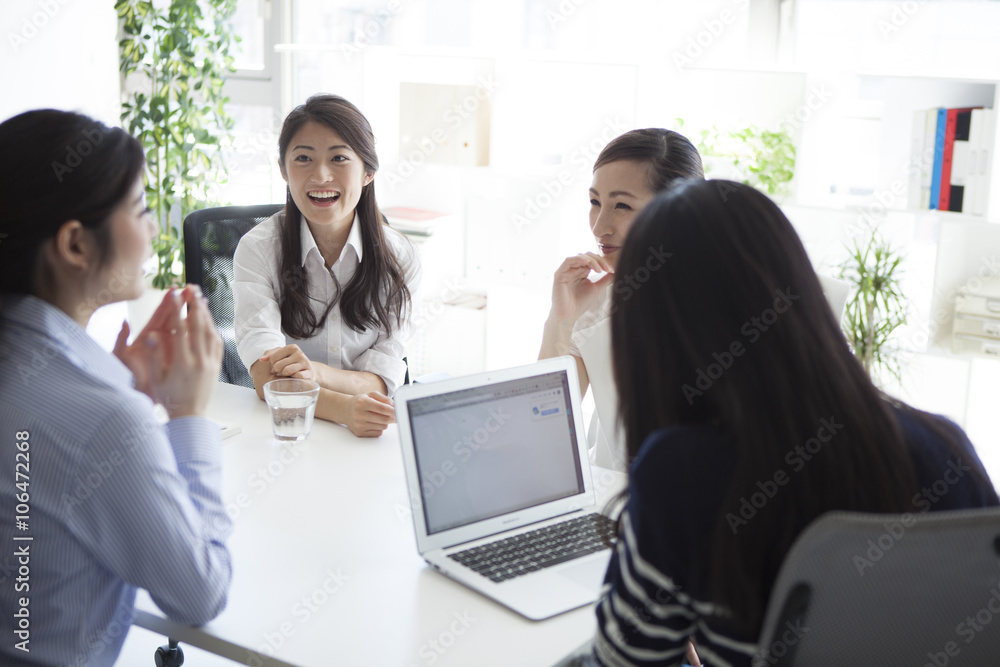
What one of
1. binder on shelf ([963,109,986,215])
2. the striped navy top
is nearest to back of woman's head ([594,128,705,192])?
the striped navy top

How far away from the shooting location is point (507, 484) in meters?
1.43

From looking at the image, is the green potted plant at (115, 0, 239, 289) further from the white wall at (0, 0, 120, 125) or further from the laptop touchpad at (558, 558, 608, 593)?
the laptop touchpad at (558, 558, 608, 593)

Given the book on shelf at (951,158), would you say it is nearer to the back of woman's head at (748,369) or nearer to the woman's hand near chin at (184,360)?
the back of woman's head at (748,369)

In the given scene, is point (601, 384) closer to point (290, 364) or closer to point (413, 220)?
point (290, 364)

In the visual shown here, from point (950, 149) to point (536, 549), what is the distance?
2204 millimetres

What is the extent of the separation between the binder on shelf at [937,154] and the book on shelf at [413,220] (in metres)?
1.84

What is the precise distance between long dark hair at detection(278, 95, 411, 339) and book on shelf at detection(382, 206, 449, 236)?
116 cm

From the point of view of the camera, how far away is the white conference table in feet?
3.72

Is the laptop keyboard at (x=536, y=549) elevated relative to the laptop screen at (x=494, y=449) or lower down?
lower down

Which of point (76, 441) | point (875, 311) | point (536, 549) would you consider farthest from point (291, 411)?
point (875, 311)

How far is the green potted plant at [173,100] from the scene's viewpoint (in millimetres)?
3828

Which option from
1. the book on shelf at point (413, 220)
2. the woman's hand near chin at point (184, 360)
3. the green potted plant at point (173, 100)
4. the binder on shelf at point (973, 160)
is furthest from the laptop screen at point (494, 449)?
the green potted plant at point (173, 100)

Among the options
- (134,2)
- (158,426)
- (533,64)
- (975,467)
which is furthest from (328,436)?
(134,2)

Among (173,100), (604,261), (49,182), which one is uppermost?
(173,100)
